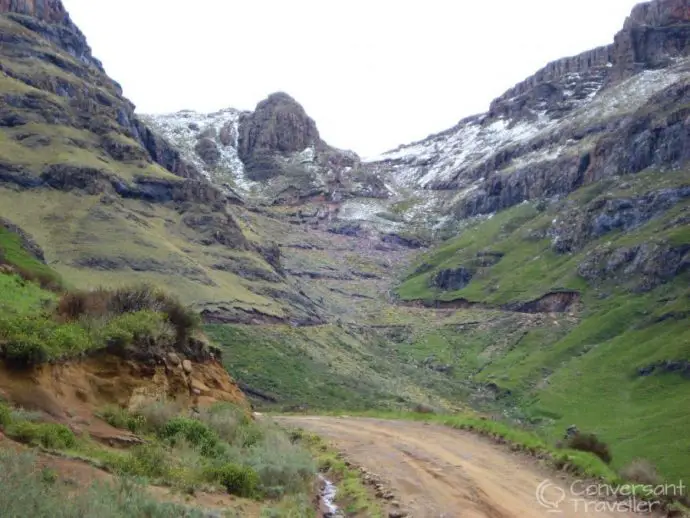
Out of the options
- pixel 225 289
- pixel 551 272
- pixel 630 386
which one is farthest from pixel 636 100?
pixel 225 289

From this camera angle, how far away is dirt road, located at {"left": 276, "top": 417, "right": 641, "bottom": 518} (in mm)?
15039

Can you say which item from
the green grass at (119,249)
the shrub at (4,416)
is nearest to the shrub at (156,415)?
the shrub at (4,416)

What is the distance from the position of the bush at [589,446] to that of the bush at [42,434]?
15664 millimetres

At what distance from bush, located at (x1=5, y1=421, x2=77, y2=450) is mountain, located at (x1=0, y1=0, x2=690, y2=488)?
4960 cm

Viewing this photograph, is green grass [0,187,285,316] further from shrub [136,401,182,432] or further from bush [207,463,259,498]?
bush [207,463,259,498]

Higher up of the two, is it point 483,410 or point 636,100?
point 636,100

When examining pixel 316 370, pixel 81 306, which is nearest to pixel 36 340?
pixel 81 306

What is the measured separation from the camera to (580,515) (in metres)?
14.5

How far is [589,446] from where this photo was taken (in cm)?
2188

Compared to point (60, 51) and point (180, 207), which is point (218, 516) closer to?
point (180, 207)

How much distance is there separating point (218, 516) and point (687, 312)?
9502 centimetres

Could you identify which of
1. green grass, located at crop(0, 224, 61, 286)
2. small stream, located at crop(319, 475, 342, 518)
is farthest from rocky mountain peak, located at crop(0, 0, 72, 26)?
small stream, located at crop(319, 475, 342, 518)

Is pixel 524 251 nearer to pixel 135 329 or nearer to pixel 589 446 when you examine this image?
pixel 589 446

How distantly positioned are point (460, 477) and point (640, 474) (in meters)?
4.80
